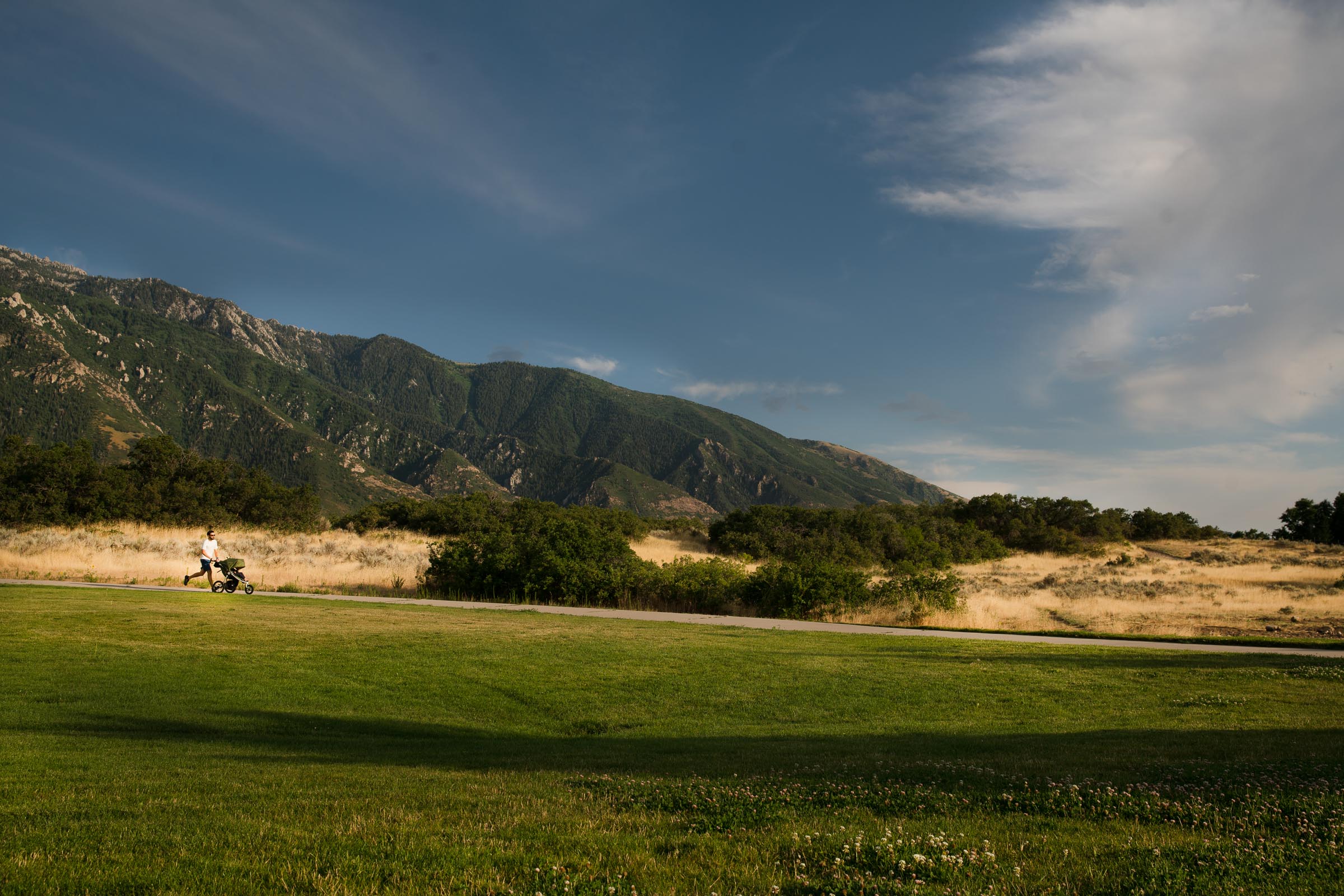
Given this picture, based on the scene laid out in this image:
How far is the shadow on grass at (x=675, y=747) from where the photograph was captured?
833cm

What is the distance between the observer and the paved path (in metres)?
19.6

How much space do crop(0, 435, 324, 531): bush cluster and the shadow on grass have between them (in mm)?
40241

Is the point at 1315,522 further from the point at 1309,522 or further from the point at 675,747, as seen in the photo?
the point at 675,747

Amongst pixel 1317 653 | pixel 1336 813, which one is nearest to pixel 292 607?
pixel 1336 813

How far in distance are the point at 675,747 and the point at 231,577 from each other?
2113 cm

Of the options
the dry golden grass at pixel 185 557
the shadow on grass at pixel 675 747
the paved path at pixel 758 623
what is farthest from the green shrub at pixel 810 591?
the shadow on grass at pixel 675 747

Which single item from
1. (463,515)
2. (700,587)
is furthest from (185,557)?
(700,587)

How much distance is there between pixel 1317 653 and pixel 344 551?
40.3m

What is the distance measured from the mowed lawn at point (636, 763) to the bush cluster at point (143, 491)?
27950mm

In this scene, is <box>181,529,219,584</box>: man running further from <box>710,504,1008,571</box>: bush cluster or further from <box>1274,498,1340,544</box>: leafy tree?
<box>1274,498,1340,544</box>: leafy tree

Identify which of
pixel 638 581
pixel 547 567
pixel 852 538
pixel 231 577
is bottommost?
pixel 231 577

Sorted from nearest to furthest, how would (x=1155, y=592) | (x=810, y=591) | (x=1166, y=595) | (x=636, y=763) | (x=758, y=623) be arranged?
(x=636, y=763) < (x=758, y=623) < (x=810, y=591) < (x=1166, y=595) < (x=1155, y=592)

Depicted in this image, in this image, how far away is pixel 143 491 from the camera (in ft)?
148

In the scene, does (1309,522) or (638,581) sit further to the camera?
(1309,522)
